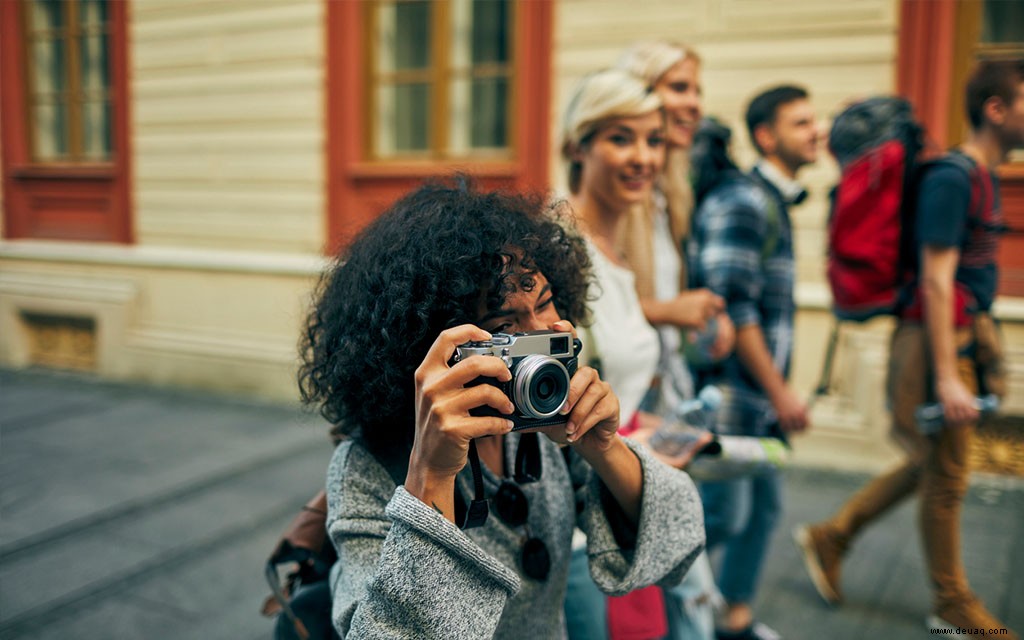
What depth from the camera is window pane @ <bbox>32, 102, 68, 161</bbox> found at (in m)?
8.69

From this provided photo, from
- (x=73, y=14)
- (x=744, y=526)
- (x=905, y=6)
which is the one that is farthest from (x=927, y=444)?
(x=73, y=14)

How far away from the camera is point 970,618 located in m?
3.01

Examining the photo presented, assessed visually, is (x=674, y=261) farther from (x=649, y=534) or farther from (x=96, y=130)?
(x=96, y=130)

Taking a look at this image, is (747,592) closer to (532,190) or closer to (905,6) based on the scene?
(532,190)

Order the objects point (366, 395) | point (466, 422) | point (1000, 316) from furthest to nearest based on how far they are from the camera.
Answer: point (1000, 316) → point (366, 395) → point (466, 422)

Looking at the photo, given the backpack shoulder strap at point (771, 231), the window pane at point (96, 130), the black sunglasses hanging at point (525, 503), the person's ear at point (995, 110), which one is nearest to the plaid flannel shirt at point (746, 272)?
the backpack shoulder strap at point (771, 231)

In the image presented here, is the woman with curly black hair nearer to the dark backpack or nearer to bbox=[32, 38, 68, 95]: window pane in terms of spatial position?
the dark backpack

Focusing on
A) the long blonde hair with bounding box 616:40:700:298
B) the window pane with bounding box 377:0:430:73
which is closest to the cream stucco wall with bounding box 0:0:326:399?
the window pane with bounding box 377:0:430:73

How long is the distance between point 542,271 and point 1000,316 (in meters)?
4.35

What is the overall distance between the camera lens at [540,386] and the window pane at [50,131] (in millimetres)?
8773

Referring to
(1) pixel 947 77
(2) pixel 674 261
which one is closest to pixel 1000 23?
(1) pixel 947 77

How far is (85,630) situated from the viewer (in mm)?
3268

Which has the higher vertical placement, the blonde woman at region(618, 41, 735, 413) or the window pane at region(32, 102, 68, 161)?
the window pane at region(32, 102, 68, 161)

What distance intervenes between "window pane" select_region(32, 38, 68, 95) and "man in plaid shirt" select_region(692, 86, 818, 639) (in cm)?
790
